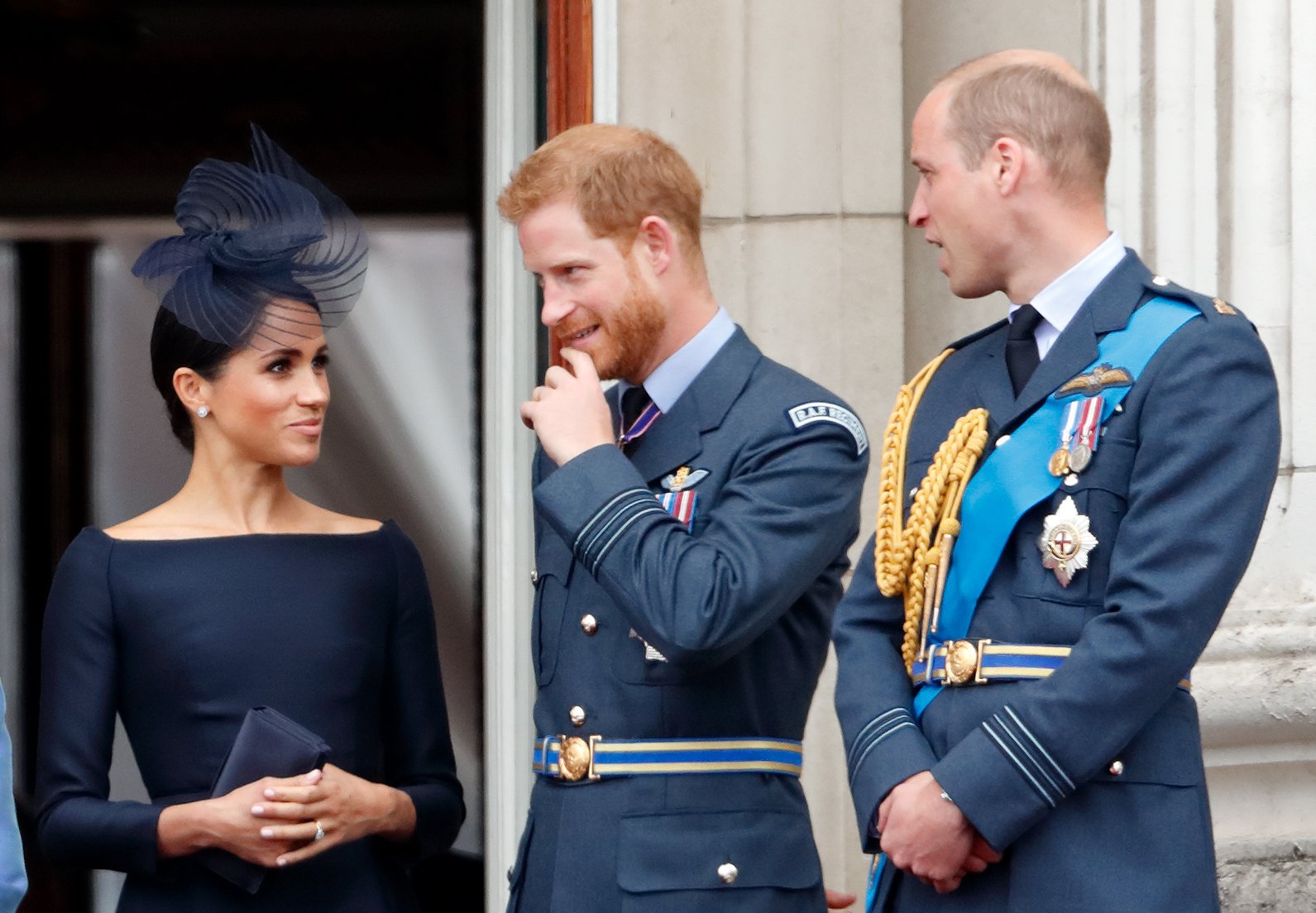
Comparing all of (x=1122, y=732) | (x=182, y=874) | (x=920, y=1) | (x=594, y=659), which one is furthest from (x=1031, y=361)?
(x=920, y=1)

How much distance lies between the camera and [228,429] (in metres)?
2.85

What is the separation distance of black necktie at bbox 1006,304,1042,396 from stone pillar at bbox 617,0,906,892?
139 cm

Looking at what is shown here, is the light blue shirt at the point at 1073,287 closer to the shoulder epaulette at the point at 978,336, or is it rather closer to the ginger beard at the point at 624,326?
the shoulder epaulette at the point at 978,336

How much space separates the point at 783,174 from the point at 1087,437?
172 cm

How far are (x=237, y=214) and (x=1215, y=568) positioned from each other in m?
1.51

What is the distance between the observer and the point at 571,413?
2.51m

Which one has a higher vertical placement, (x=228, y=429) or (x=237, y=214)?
(x=237, y=214)

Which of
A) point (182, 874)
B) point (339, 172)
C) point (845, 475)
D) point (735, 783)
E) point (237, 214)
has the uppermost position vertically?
point (339, 172)

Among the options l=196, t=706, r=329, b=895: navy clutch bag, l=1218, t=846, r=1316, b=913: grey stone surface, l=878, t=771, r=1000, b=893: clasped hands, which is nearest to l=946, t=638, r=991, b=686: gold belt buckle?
l=878, t=771, r=1000, b=893: clasped hands

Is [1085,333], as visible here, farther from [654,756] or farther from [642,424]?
[654,756]

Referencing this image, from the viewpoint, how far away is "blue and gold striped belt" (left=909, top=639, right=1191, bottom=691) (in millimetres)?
2266

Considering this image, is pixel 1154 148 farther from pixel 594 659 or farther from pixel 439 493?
pixel 439 493

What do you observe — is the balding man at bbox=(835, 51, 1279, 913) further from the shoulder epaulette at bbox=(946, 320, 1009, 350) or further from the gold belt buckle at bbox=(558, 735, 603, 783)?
the gold belt buckle at bbox=(558, 735, 603, 783)

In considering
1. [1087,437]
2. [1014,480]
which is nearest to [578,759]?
[1014,480]
